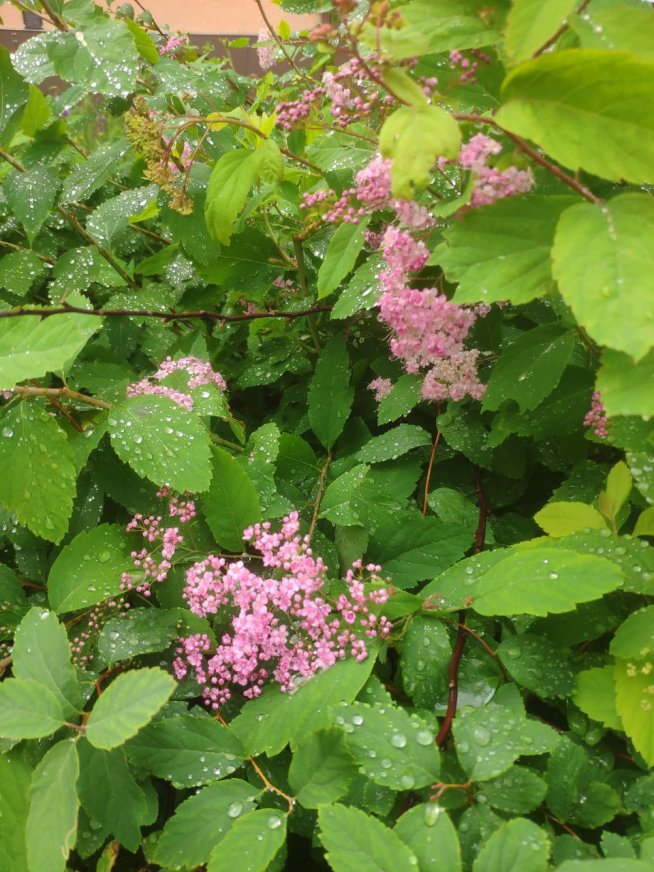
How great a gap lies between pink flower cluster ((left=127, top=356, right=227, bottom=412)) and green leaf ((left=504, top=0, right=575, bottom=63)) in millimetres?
563

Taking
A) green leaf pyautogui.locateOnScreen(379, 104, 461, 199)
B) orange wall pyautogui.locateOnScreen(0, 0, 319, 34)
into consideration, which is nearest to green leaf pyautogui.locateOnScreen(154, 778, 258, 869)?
green leaf pyautogui.locateOnScreen(379, 104, 461, 199)

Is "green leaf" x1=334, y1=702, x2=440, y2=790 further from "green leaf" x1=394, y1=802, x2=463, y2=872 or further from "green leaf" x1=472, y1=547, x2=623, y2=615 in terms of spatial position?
"green leaf" x1=472, y1=547, x2=623, y2=615

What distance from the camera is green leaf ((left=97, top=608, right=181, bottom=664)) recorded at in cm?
76

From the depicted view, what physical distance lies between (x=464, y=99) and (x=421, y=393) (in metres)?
0.38

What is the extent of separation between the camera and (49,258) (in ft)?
4.04

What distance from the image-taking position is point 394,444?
925mm

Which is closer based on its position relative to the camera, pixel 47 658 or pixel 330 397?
pixel 47 658

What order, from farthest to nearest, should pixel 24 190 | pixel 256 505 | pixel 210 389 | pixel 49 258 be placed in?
1. pixel 49 258
2. pixel 24 190
3. pixel 210 389
4. pixel 256 505

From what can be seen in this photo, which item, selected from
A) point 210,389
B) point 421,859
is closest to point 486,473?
point 210,389

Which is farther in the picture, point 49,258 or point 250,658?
point 49,258

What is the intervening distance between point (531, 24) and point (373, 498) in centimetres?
57

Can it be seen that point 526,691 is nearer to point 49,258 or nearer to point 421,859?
point 421,859

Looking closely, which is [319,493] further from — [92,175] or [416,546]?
[92,175]

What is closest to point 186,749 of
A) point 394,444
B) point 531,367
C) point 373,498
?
point 373,498
